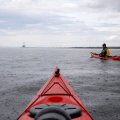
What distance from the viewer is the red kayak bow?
6.11m

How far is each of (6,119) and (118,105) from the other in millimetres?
5499

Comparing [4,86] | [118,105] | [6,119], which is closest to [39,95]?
[6,119]

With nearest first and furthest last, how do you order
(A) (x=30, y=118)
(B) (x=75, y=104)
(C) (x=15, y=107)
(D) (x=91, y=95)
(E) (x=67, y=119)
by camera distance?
(E) (x=67, y=119), (A) (x=30, y=118), (B) (x=75, y=104), (C) (x=15, y=107), (D) (x=91, y=95)

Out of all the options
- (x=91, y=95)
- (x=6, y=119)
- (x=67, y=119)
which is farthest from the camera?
(x=91, y=95)

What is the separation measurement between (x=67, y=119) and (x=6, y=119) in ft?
20.8

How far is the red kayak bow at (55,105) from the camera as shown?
611 centimetres

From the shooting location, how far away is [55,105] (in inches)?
283

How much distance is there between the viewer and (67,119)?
6137 mm

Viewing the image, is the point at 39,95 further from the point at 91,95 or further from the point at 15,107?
the point at 91,95

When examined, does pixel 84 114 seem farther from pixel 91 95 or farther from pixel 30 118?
pixel 91 95

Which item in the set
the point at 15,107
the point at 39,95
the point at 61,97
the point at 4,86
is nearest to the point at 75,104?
the point at 61,97

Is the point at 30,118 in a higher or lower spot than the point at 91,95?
higher

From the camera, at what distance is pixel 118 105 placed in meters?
14.3

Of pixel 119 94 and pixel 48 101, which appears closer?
pixel 48 101
